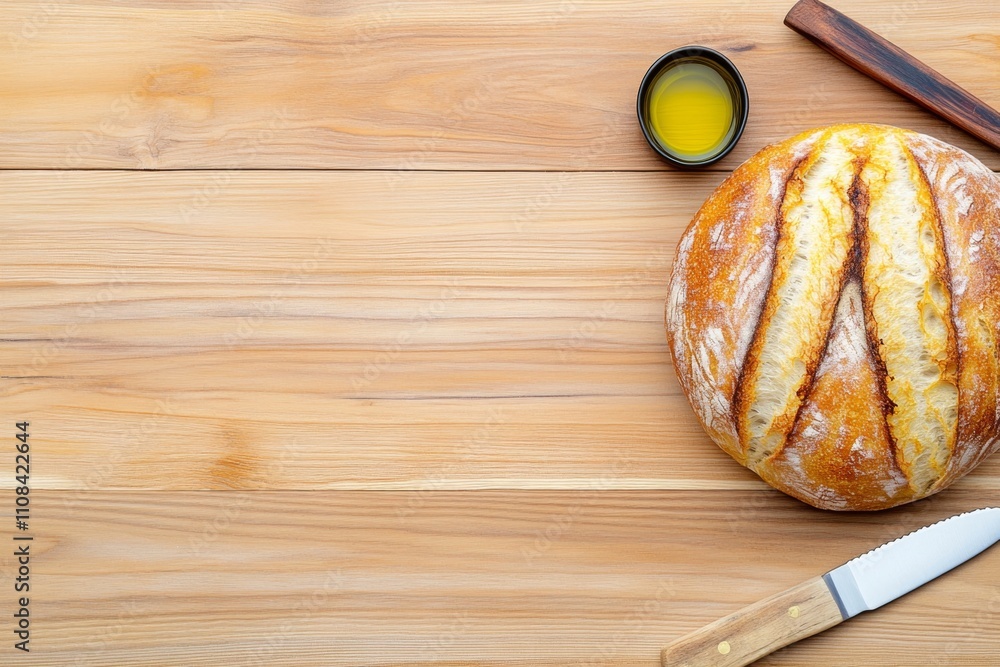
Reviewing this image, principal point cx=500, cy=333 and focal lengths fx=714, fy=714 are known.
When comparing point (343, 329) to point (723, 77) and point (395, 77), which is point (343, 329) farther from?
point (723, 77)

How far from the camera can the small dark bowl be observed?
1016mm

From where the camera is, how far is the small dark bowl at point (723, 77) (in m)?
1.02

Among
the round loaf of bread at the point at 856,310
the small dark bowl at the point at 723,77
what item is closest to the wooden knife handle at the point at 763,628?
the round loaf of bread at the point at 856,310

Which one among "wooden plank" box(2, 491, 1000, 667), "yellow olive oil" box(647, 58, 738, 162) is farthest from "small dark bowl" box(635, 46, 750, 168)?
"wooden plank" box(2, 491, 1000, 667)

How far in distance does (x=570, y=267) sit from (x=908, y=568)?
2.15 ft

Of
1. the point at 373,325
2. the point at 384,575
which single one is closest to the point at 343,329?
the point at 373,325

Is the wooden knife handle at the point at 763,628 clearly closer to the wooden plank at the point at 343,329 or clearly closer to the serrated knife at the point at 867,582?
the serrated knife at the point at 867,582

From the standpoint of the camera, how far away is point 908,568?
1.03 m

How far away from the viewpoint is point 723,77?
3.42 feet

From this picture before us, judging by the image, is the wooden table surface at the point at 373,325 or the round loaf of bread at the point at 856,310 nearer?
the round loaf of bread at the point at 856,310

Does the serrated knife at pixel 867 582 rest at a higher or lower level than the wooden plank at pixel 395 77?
lower

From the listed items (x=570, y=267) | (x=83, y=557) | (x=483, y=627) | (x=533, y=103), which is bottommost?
(x=483, y=627)

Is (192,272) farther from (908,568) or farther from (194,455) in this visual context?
(908,568)

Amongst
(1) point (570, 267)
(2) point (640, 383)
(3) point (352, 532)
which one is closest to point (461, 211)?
(1) point (570, 267)
